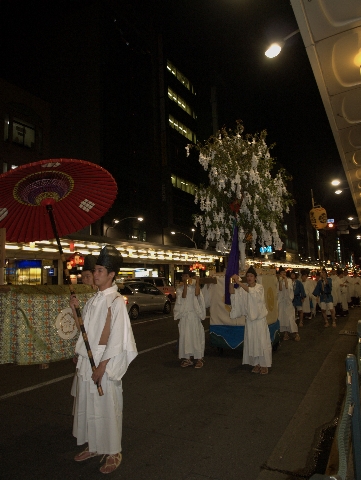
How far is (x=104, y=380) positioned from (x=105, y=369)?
18cm

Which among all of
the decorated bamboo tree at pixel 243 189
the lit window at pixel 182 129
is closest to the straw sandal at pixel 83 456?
the decorated bamboo tree at pixel 243 189

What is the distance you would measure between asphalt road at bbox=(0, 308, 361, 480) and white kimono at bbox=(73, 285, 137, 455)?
35 cm

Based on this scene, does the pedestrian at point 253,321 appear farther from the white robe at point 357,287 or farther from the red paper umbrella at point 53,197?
the white robe at point 357,287

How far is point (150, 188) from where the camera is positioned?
42.4m

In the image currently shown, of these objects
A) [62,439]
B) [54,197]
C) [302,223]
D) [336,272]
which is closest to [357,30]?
[54,197]

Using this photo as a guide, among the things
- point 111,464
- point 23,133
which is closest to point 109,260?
point 111,464

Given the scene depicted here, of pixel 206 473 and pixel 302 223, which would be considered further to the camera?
pixel 302 223

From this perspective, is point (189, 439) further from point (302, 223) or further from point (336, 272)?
point (302, 223)

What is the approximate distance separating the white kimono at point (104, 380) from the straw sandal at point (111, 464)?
0.11 meters

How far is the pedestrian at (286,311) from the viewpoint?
398 inches

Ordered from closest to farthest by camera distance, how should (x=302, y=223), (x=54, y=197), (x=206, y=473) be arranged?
(x=206, y=473) < (x=54, y=197) < (x=302, y=223)

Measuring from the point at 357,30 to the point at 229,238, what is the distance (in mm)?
10932

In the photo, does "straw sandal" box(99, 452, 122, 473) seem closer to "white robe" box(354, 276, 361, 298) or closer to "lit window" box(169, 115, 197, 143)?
"white robe" box(354, 276, 361, 298)

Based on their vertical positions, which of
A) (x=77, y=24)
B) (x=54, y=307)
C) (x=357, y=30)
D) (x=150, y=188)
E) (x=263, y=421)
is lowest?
(x=263, y=421)
